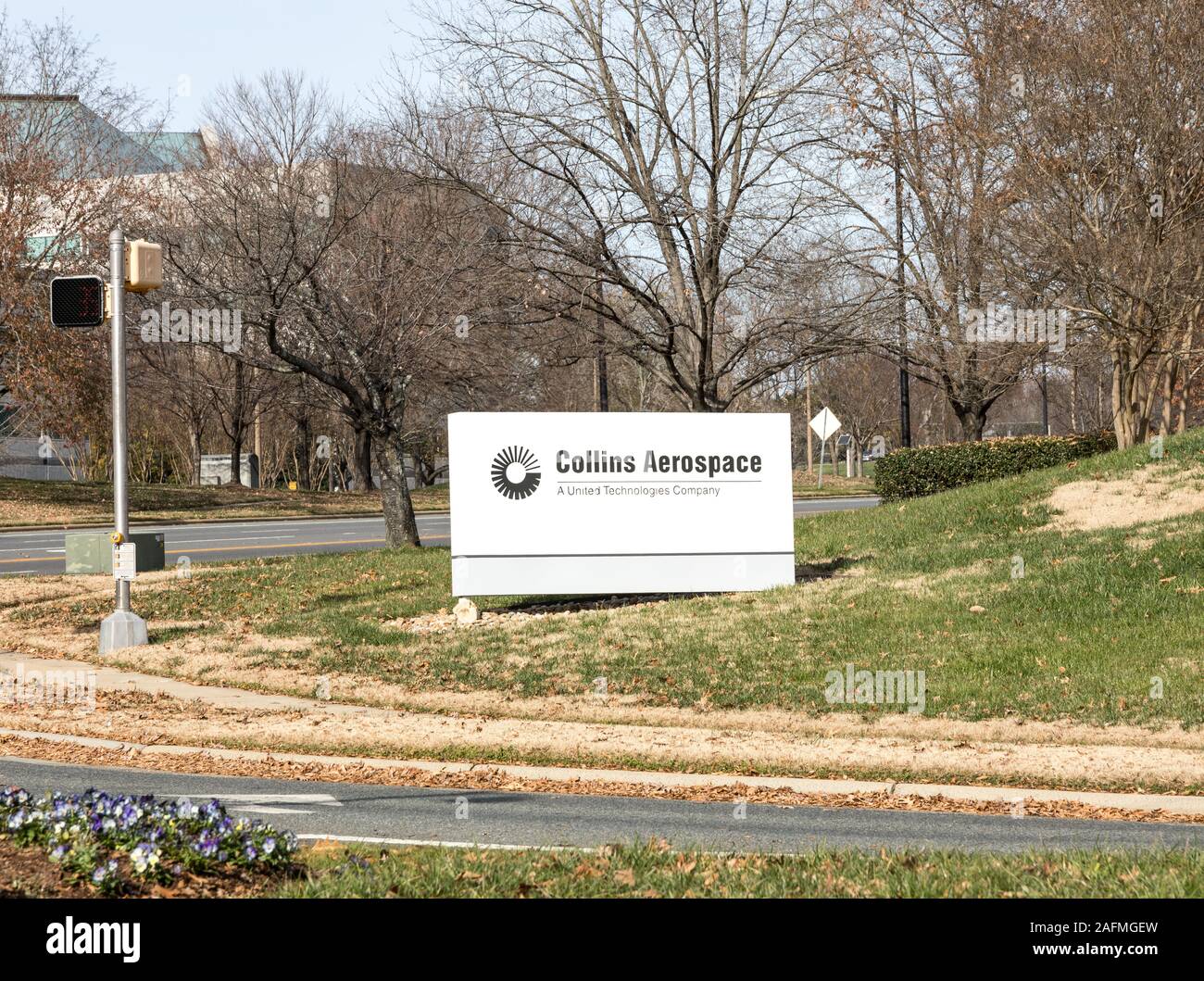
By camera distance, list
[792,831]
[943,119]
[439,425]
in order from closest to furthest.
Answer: [792,831]
[943,119]
[439,425]

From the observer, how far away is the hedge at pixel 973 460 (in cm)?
2575

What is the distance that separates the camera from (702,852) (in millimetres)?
6805

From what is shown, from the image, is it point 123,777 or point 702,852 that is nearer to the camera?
point 702,852

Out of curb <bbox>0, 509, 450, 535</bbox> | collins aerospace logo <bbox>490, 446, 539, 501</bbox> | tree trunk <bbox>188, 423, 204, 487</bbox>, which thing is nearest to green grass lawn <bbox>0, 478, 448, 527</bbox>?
curb <bbox>0, 509, 450, 535</bbox>

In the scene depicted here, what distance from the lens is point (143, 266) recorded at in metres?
14.7

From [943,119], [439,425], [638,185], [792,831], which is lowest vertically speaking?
[792,831]

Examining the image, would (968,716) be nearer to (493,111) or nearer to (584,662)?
(584,662)

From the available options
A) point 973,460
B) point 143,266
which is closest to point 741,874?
point 143,266

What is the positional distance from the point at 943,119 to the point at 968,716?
19.3 metres

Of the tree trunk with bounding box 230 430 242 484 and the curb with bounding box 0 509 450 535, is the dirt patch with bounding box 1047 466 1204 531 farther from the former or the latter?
the tree trunk with bounding box 230 430 242 484

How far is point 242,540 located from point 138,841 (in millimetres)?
26522

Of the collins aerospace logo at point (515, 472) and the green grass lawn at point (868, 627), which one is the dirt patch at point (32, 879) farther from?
the collins aerospace logo at point (515, 472)

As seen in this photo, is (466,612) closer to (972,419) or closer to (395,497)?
(395,497)

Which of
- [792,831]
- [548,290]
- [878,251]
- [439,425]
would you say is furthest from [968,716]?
[439,425]
